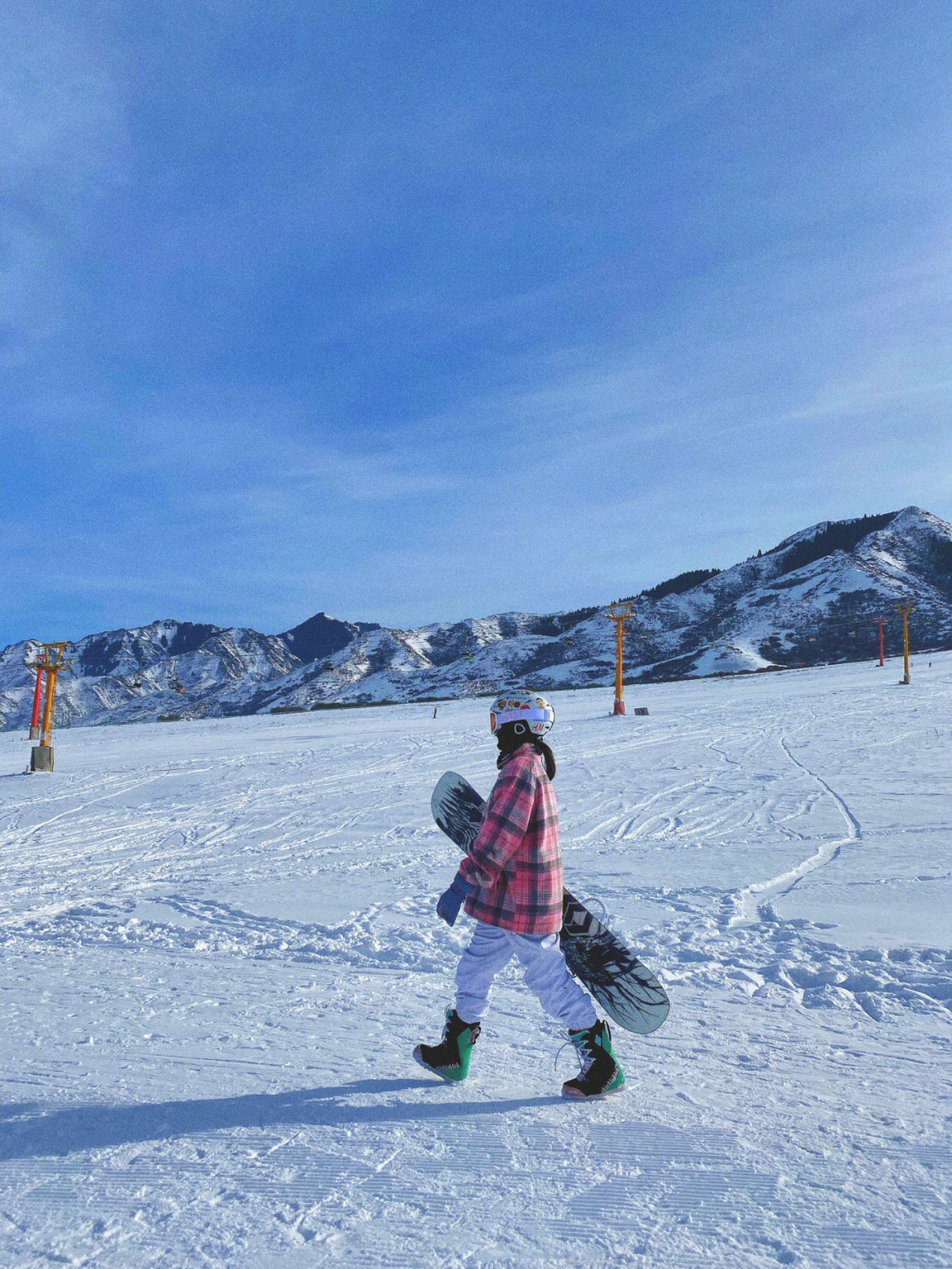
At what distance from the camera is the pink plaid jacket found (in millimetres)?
3232

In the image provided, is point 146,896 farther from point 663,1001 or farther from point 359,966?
point 663,1001

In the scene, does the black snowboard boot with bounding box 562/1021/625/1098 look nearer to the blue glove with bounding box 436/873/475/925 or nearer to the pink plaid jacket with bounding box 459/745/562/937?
the pink plaid jacket with bounding box 459/745/562/937

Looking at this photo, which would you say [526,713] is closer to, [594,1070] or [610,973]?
[610,973]

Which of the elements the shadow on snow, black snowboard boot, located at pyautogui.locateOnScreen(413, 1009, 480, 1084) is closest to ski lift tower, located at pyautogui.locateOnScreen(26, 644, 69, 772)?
the shadow on snow

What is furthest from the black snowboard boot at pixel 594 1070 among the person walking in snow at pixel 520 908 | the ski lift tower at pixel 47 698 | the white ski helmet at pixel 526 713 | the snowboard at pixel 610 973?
the ski lift tower at pixel 47 698

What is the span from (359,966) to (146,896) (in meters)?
2.95

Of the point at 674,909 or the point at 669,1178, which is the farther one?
the point at 674,909

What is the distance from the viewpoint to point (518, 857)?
3338 millimetres

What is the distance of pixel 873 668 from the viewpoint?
1725 inches

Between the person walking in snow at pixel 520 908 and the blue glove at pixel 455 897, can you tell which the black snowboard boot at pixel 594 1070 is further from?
the blue glove at pixel 455 897

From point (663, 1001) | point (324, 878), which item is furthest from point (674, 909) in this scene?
point (324, 878)

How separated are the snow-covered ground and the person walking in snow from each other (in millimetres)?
161

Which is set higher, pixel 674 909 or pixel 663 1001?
pixel 663 1001

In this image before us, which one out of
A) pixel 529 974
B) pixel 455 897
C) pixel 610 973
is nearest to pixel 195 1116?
pixel 455 897
